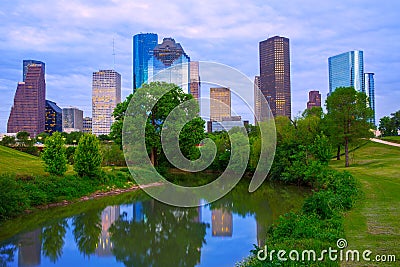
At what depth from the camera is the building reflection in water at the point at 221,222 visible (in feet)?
54.8

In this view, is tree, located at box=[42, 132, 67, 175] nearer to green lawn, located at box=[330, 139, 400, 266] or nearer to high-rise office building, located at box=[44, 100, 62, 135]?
green lawn, located at box=[330, 139, 400, 266]

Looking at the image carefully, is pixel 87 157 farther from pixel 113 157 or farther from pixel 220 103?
pixel 113 157

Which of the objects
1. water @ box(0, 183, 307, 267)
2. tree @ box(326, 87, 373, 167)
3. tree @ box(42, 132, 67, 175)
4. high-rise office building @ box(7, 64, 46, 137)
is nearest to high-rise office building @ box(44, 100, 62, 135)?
high-rise office building @ box(7, 64, 46, 137)

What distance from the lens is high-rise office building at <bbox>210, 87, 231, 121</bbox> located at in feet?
98.0

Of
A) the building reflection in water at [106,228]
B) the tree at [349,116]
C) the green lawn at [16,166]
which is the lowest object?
the building reflection in water at [106,228]

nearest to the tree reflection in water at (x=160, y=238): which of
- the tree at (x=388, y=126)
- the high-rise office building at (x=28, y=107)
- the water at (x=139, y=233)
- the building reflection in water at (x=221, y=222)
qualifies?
the water at (x=139, y=233)

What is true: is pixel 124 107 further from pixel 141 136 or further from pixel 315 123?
pixel 315 123

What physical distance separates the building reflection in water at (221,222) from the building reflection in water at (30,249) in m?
7.05

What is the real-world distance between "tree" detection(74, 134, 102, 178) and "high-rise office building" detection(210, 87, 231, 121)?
995 centimetres

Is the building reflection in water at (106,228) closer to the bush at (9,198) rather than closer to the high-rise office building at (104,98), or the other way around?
the bush at (9,198)

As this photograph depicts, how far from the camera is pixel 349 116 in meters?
34.0

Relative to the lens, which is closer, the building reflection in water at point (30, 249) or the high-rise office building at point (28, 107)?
the building reflection in water at point (30, 249)

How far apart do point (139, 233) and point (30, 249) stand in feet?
15.0

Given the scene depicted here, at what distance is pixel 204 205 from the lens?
958 inches
